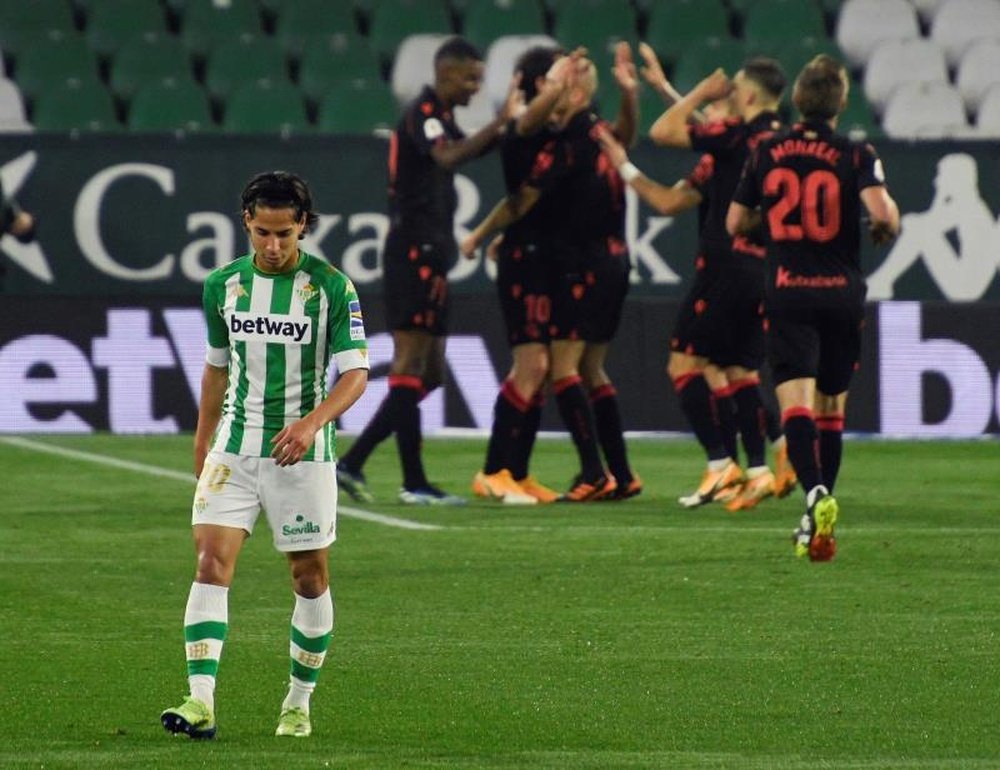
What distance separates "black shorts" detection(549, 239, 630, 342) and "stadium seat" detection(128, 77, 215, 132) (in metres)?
6.19

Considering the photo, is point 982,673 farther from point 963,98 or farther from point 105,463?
point 963,98

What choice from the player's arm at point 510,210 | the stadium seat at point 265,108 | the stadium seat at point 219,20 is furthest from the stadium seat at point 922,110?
the player's arm at point 510,210

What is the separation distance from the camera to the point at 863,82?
18.7m

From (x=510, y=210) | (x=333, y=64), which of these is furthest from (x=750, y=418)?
(x=333, y=64)

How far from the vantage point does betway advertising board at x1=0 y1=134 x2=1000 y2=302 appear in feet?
49.5

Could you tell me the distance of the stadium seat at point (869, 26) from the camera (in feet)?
61.4

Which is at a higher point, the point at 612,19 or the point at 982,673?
the point at 612,19

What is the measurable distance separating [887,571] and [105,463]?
572 centimetres

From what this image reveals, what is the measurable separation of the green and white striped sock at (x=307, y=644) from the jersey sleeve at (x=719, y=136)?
18.0 feet

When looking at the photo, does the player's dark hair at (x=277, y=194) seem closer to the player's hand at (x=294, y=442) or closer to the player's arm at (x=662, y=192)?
the player's hand at (x=294, y=442)

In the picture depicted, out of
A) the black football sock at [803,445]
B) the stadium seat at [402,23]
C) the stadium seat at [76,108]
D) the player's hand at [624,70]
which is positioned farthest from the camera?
the stadium seat at [402,23]

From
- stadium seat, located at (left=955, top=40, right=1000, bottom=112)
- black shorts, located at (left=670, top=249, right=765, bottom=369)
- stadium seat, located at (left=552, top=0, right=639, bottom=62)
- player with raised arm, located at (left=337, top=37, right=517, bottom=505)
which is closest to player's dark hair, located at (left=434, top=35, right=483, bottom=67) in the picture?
player with raised arm, located at (left=337, top=37, right=517, bottom=505)

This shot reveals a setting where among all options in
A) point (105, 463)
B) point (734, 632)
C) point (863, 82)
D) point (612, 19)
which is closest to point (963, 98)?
point (863, 82)

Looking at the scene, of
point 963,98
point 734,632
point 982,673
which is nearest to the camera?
point 982,673
